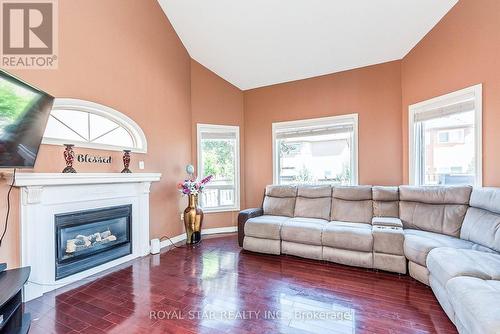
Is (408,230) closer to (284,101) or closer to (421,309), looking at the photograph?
(421,309)

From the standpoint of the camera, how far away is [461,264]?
1839 mm

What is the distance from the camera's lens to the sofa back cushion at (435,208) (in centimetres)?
271

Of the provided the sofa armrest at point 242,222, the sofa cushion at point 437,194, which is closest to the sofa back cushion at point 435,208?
the sofa cushion at point 437,194

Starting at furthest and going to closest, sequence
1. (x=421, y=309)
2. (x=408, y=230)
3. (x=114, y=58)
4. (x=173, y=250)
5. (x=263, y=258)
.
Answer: (x=173, y=250) < (x=263, y=258) < (x=114, y=58) < (x=408, y=230) < (x=421, y=309)

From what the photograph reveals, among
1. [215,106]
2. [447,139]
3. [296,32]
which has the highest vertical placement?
[296,32]

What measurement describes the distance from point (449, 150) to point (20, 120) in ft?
15.6

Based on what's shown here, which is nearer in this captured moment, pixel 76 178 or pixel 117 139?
pixel 76 178

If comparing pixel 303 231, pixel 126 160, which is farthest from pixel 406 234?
pixel 126 160

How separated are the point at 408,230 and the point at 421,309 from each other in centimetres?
109

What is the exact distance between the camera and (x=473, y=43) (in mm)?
2746

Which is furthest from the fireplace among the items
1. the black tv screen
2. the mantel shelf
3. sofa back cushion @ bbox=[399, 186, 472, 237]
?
sofa back cushion @ bbox=[399, 186, 472, 237]

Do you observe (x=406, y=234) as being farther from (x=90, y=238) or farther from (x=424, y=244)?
(x=90, y=238)

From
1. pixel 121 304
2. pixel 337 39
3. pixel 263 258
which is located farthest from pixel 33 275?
pixel 337 39

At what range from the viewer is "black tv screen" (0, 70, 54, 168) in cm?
180
